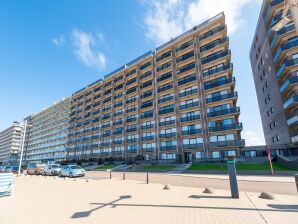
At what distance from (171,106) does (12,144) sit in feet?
429

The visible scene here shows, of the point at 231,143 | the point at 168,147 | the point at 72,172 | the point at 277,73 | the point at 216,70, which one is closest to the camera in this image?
the point at 72,172

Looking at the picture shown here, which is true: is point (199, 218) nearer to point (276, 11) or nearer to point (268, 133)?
point (276, 11)

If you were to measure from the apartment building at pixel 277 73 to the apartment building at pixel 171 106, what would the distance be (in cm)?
818

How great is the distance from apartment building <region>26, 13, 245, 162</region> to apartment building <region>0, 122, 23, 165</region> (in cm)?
8596

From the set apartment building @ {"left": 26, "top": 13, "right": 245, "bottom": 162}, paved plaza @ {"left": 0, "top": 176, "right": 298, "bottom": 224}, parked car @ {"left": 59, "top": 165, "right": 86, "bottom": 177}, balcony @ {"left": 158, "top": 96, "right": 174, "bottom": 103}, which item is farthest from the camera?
balcony @ {"left": 158, "top": 96, "right": 174, "bottom": 103}

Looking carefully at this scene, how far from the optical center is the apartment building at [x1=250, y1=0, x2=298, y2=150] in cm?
3144

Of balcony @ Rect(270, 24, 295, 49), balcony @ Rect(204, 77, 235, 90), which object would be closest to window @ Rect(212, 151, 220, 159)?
balcony @ Rect(204, 77, 235, 90)

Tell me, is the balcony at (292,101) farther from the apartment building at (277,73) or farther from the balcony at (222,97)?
the balcony at (222,97)

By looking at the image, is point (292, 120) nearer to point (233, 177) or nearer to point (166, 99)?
point (166, 99)

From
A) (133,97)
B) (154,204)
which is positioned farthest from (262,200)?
(133,97)

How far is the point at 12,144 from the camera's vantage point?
410 feet

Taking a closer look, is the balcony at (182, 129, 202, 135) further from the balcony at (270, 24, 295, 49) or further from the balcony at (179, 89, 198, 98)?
the balcony at (270, 24, 295, 49)

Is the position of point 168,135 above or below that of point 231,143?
above

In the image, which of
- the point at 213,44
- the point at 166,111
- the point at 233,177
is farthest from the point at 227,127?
the point at 233,177
